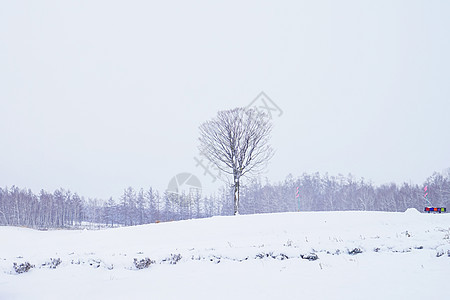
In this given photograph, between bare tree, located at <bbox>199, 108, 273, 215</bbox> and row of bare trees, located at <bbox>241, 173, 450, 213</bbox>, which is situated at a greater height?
bare tree, located at <bbox>199, 108, 273, 215</bbox>

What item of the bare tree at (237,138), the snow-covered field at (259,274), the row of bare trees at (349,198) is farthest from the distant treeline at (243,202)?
the snow-covered field at (259,274)

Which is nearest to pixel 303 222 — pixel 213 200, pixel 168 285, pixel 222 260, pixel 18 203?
pixel 222 260

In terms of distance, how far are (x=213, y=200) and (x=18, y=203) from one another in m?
64.8

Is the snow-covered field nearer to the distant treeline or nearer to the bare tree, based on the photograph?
the bare tree

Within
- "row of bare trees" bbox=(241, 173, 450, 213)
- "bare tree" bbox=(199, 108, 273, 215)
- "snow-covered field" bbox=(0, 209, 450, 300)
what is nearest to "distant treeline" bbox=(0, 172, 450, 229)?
"row of bare trees" bbox=(241, 173, 450, 213)

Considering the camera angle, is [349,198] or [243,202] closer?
[349,198]

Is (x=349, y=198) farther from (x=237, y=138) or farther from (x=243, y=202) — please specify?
(x=237, y=138)

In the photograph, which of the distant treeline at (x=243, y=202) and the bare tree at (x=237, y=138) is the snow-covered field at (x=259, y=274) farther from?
the distant treeline at (x=243, y=202)

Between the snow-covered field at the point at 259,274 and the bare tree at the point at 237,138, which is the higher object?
the bare tree at the point at 237,138

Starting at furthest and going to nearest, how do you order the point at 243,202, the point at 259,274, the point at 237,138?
the point at 243,202 < the point at 237,138 < the point at 259,274

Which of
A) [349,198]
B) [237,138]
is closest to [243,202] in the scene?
[349,198]

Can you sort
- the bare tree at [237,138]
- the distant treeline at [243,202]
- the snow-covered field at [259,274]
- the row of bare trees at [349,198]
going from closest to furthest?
the snow-covered field at [259,274] < the bare tree at [237,138] < the row of bare trees at [349,198] < the distant treeline at [243,202]

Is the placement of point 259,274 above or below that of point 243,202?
above

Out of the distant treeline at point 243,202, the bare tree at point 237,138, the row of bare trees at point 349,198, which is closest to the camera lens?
the bare tree at point 237,138
